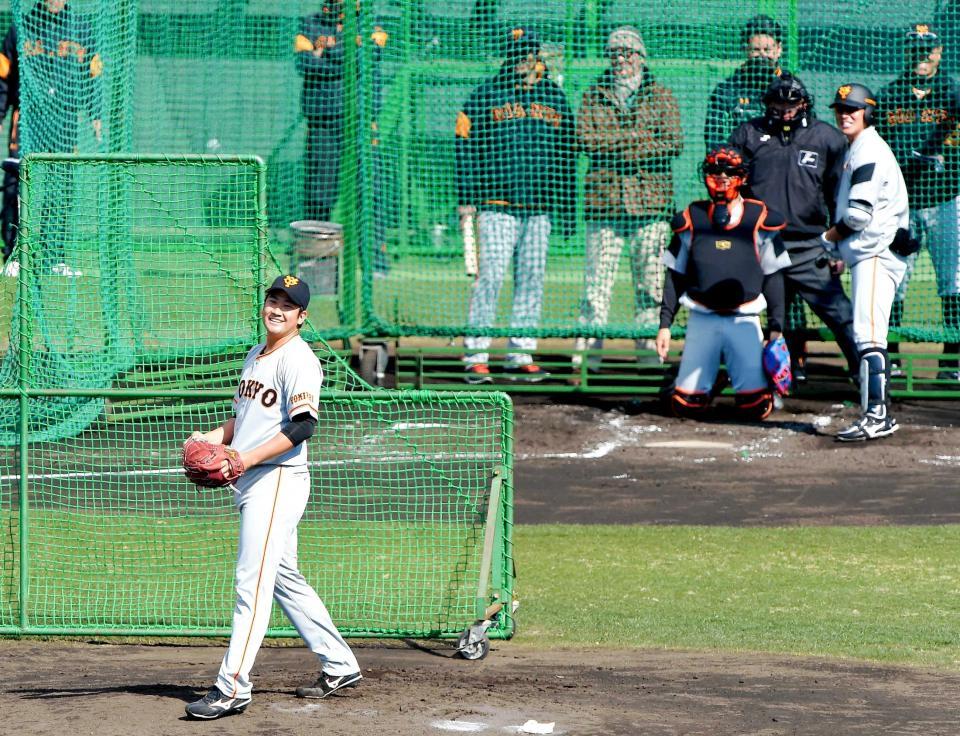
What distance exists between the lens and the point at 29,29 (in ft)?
39.7

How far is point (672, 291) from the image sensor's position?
12578mm

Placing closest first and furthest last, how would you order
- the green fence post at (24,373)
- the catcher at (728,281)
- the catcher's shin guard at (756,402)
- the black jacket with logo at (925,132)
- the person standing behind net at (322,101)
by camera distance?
the green fence post at (24,373)
the catcher at (728,281)
the catcher's shin guard at (756,402)
the black jacket with logo at (925,132)
the person standing behind net at (322,101)

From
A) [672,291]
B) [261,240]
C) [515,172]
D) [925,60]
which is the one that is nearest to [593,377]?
[672,291]

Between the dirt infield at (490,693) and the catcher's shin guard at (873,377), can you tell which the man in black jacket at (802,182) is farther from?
the dirt infield at (490,693)

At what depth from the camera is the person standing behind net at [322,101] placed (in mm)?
13820

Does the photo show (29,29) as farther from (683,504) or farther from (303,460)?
(303,460)

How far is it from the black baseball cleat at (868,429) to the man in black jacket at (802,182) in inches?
24.5

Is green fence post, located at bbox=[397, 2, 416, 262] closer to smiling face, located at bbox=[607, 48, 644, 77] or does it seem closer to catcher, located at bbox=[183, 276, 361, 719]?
smiling face, located at bbox=[607, 48, 644, 77]

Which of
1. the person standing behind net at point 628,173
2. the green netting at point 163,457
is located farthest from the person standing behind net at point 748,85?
the green netting at point 163,457

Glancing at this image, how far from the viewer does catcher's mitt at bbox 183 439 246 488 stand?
6156mm

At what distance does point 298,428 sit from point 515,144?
7.66 meters

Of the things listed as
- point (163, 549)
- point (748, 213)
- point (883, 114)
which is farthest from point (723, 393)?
point (163, 549)

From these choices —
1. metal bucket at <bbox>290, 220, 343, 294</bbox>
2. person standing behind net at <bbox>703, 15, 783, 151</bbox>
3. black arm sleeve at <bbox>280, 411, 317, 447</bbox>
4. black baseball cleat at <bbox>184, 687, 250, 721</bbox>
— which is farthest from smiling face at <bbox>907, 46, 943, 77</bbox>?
black baseball cleat at <bbox>184, 687, 250, 721</bbox>

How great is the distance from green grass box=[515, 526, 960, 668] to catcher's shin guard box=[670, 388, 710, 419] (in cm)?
283
